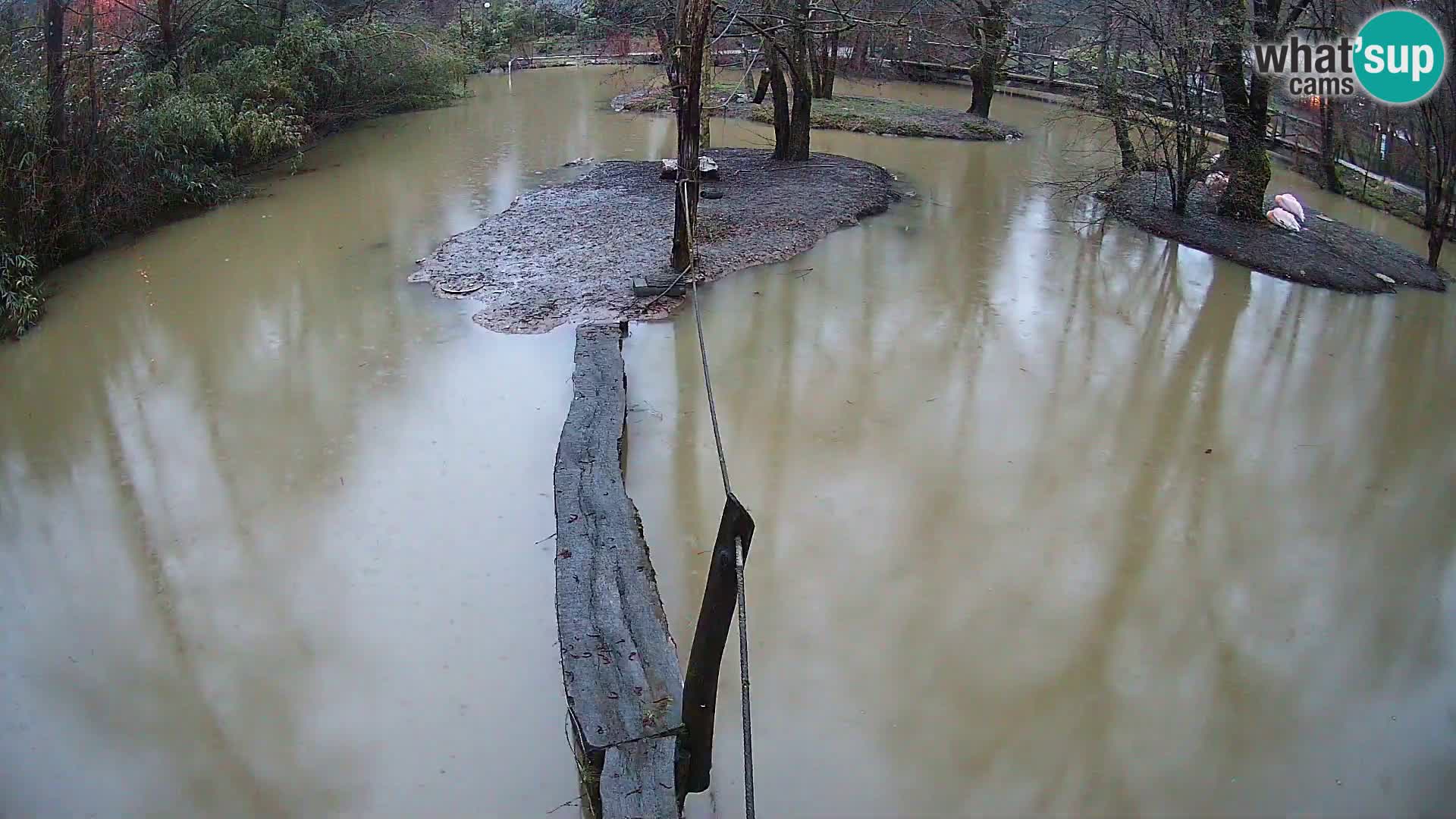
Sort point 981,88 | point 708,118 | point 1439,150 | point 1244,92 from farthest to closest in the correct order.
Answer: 1. point 981,88
2. point 708,118
3. point 1244,92
4. point 1439,150

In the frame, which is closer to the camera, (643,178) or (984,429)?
(984,429)

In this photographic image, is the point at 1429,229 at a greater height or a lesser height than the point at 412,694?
greater

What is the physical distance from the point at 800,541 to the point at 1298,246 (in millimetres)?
6198

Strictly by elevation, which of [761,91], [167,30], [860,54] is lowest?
[761,91]

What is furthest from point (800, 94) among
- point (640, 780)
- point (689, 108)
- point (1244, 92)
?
point (640, 780)

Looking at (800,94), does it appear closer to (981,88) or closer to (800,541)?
(981,88)

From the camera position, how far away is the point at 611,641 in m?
3.12

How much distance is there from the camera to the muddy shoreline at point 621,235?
23.0ft

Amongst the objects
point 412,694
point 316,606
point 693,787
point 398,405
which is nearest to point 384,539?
point 316,606

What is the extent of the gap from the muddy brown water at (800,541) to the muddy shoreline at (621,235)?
1.07 ft

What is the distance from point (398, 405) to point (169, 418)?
1.15 meters

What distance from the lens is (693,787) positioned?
2820mm

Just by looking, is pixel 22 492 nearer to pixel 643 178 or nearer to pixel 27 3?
pixel 643 178

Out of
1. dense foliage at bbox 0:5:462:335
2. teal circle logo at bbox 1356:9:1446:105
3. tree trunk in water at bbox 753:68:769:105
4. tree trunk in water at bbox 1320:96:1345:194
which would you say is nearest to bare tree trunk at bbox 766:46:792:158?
tree trunk in water at bbox 753:68:769:105
